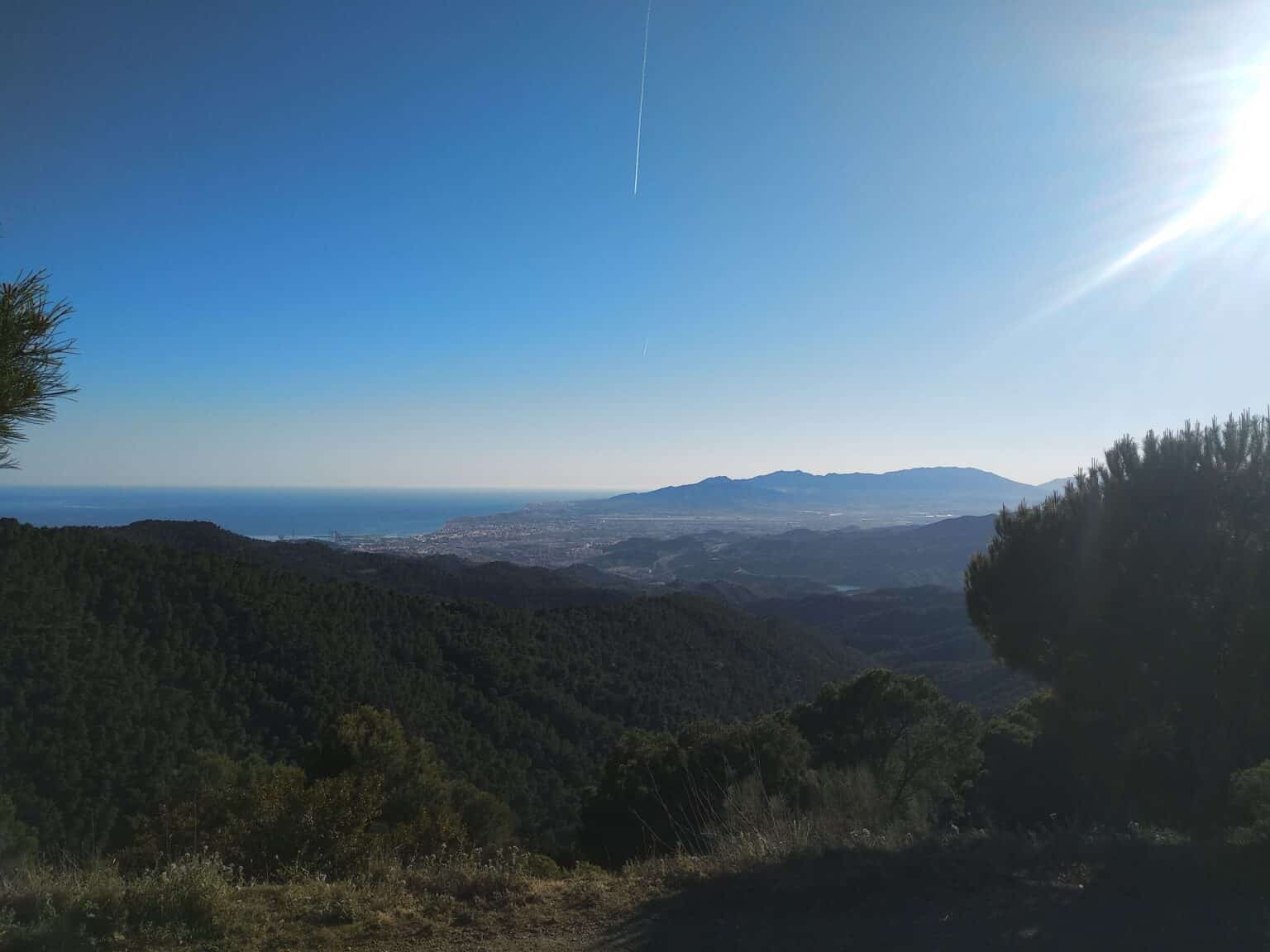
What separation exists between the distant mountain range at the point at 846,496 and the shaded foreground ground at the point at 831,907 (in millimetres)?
125005

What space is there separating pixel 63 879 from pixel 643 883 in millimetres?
2864

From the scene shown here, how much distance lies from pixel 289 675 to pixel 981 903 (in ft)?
84.6

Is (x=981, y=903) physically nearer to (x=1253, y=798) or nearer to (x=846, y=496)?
(x=1253, y=798)

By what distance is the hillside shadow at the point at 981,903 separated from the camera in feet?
10.1

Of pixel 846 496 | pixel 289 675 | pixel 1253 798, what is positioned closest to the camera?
pixel 1253 798

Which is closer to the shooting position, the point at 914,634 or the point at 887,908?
the point at 887,908

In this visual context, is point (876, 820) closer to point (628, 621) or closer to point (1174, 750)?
point (1174, 750)

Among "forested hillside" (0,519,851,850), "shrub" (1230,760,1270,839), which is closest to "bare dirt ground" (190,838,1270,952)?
"shrub" (1230,760,1270,839)

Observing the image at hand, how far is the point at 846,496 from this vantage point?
589 feet

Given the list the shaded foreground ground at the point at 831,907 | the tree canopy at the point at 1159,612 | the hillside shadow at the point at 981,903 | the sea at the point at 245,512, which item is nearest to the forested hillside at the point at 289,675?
the tree canopy at the point at 1159,612

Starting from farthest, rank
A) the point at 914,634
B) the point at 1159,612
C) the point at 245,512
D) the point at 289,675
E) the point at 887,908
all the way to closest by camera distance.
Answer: the point at 245,512
the point at 914,634
the point at 289,675
the point at 1159,612
the point at 887,908

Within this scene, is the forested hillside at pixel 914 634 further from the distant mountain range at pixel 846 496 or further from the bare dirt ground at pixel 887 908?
the distant mountain range at pixel 846 496

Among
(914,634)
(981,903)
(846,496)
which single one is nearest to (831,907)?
(981,903)

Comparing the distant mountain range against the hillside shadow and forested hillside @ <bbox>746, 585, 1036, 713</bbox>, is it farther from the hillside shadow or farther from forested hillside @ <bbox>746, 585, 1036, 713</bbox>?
the hillside shadow
